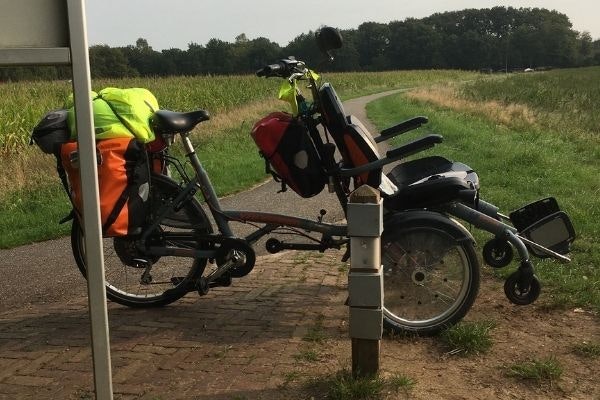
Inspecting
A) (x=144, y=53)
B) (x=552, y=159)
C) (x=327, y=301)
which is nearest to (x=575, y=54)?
(x=144, y=53)

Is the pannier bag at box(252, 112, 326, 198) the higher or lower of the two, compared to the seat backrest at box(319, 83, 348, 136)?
lower

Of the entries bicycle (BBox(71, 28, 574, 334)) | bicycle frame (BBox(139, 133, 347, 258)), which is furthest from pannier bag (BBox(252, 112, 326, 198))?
bicycle frame (BBox(139, 133, 347, 258))

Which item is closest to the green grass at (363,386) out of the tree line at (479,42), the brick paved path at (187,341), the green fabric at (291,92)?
the brick paved path at (187,341)

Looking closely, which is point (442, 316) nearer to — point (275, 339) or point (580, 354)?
point (580, 354)

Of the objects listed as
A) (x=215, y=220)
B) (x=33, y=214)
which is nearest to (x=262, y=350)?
(x=215, y=220)

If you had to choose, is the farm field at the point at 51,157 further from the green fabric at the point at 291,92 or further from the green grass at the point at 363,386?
the green grass at the point at 363,386

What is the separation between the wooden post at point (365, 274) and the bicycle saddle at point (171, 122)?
1.50 meters

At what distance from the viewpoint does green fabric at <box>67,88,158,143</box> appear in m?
3.79

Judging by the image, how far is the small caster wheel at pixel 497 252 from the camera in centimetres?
395

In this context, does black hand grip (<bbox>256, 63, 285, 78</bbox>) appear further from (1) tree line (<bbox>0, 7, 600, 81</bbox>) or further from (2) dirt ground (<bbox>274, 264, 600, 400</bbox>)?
(1) tree line (<bbox>0, 7, 600, 81</bbox>)

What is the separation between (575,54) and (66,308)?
12348cm

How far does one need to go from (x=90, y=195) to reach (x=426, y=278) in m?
2.30

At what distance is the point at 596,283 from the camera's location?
461cm

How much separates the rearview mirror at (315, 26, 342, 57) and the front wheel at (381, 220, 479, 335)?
4.04 feet
